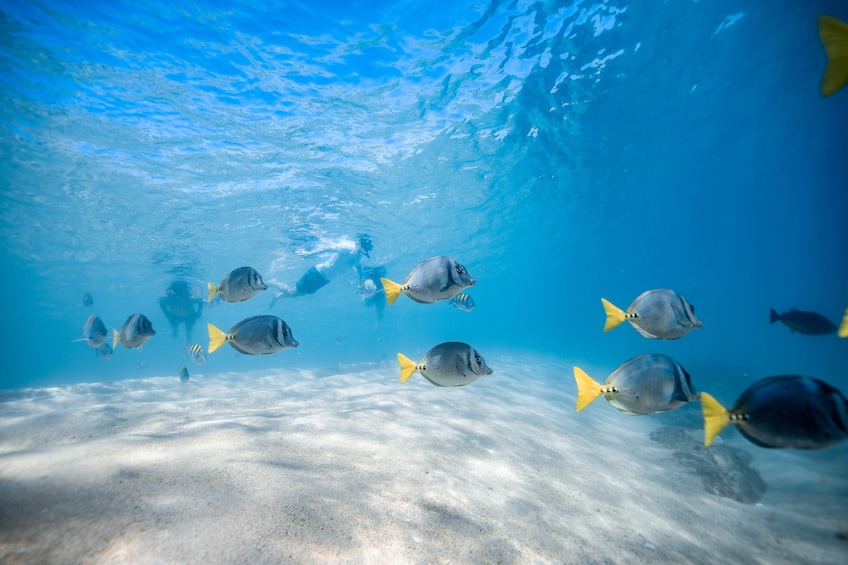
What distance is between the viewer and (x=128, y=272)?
32.1m

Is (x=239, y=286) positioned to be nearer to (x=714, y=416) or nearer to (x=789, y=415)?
(x=714, y=416)

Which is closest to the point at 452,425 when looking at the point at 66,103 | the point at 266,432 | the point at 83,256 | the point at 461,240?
the point at 266,432

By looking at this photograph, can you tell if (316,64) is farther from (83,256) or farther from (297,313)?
(297,313)

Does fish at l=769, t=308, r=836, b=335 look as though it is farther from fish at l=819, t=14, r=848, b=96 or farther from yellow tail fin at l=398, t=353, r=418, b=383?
yellow tail fin at l=398, t=353, r=418, b=383

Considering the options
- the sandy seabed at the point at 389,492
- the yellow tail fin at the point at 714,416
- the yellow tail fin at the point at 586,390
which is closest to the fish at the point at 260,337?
the sandy seabed at the point at 389,492

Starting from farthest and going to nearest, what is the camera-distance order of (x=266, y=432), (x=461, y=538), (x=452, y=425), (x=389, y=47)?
(x=389, y=47)
(x=452, y=425)
(x=266, y=432)
(x=461, y=538)

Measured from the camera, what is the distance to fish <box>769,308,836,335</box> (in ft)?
18.7

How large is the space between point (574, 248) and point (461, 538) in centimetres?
4727

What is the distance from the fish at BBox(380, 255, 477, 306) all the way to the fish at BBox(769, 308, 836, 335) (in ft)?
22.8

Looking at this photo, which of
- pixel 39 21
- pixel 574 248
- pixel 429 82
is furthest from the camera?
pixel 574 248

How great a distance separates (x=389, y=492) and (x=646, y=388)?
246 centimetres

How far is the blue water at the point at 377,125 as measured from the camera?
11164 millimetres

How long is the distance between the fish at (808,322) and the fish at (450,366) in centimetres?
677

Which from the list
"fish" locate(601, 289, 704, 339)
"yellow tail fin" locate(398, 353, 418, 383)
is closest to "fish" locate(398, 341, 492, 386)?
"yellow tail fin" locate(398, 353, 418, 383)
